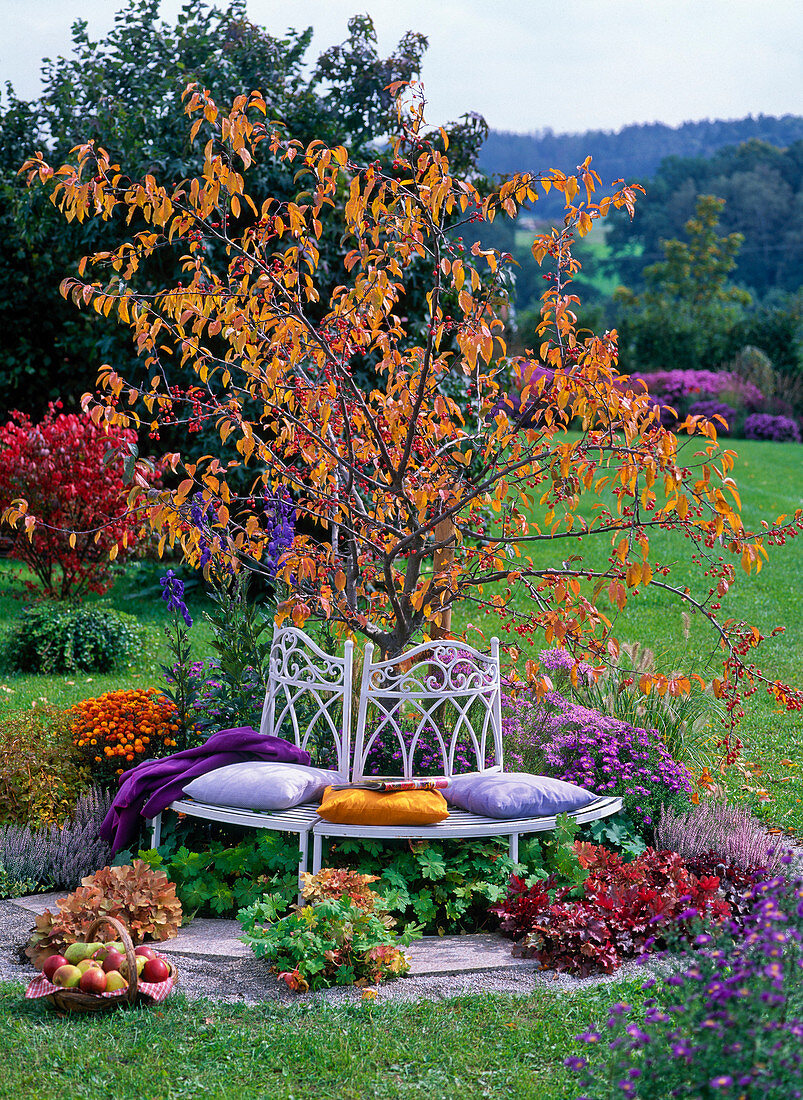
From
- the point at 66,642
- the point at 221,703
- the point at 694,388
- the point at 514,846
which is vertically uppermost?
the point at 694,388

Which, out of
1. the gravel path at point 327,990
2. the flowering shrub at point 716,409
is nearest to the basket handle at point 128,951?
the gravel path at point 327,990

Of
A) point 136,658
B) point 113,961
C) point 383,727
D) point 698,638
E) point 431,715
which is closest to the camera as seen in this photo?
point 113,961

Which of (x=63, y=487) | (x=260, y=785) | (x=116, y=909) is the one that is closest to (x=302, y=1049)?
(x=116, y=909)

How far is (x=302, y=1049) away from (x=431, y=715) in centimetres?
189

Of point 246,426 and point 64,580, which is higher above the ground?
point 246,426

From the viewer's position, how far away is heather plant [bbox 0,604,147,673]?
25.3ft

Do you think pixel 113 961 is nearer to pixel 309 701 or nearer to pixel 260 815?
pixel 260 815

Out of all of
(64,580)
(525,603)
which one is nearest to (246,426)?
(64,580)

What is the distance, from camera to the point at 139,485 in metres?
3.88

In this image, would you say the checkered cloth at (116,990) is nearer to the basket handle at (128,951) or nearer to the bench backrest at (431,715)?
the basket handle at (128,951)

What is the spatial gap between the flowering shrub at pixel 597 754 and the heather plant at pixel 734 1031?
2039 mm

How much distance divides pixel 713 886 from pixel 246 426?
2.44 meters

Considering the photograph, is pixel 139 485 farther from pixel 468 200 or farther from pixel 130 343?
pixel 130 343

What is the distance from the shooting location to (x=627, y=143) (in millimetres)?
82250
